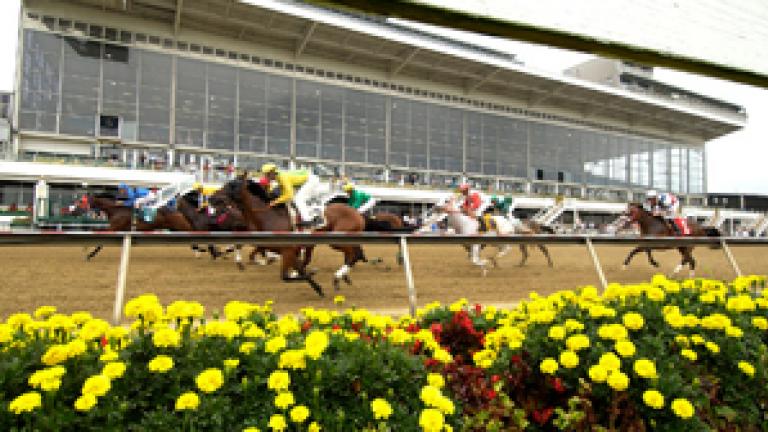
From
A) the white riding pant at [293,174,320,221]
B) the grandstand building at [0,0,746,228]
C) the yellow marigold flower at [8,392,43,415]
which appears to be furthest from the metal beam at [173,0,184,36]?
the yellow marigold flower at [8,392,43,415]

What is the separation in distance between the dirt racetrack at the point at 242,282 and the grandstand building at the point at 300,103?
12459 millimetres

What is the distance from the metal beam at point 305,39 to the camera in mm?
29638

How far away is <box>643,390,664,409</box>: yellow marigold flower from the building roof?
30216 millimetres

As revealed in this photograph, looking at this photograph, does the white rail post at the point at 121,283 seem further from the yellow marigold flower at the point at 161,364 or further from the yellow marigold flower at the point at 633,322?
the yellow marigold flower at the point at 633,322

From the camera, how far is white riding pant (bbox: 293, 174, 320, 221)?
23.1ft

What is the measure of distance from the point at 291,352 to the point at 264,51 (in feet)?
108

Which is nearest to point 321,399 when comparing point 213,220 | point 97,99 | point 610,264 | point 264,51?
point 213,220

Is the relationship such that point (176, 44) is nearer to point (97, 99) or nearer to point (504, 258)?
point (97, 99)

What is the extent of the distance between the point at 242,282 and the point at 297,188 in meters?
2.29

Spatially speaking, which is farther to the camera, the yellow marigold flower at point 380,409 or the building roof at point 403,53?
the building roof at point 403,53

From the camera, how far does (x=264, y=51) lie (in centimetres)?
3064

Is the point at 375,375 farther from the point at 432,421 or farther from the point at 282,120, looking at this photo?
the point at 282,120

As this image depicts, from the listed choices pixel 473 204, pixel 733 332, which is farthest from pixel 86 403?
pixel 473 204

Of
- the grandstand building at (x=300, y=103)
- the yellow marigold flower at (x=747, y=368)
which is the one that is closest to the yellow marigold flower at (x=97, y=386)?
the yellow marigold flower at (x=747, y=368)
